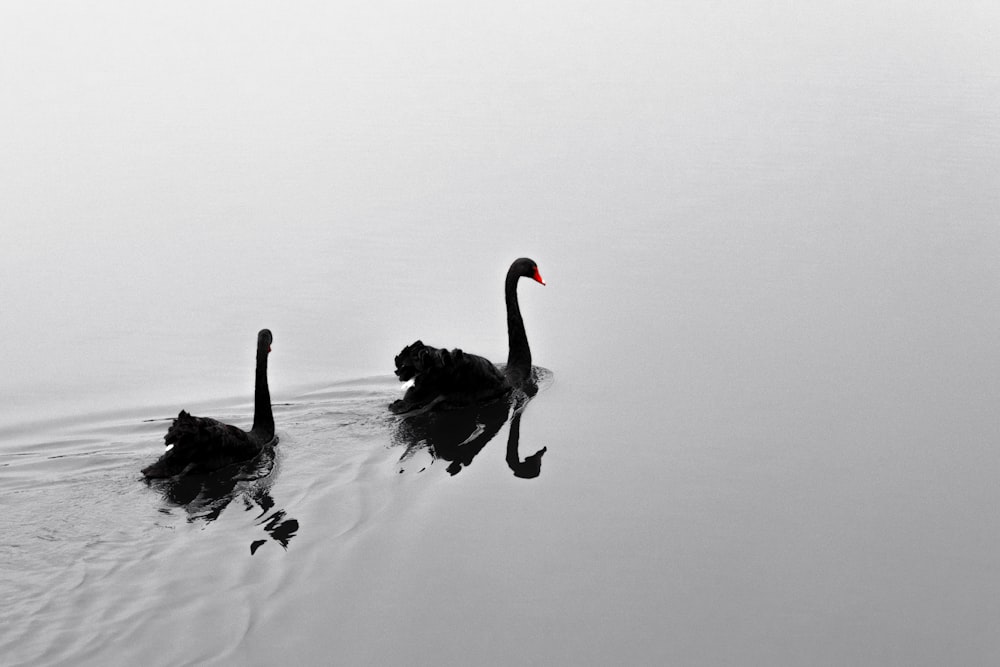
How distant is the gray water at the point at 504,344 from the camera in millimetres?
5359

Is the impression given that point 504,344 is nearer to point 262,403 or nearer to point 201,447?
point 262,403

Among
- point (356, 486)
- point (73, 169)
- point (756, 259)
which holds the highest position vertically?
point (73, 169)

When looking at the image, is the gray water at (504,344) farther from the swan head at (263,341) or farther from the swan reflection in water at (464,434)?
the swan head at (263,341)

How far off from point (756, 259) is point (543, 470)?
3864 millimetres

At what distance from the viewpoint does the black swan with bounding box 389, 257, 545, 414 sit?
7.48 metres

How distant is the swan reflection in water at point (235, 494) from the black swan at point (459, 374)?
1024 mm

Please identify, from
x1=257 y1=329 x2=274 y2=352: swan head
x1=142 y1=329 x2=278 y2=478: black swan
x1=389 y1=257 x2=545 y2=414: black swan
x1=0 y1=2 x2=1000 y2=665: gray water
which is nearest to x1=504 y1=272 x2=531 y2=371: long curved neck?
x1=389 y1=257 x2=545 y2=414: black swan

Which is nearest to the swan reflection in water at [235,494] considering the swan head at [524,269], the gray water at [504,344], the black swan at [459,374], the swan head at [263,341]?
the gray water at [504,344]

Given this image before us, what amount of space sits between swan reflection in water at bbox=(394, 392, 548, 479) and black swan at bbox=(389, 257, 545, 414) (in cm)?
7

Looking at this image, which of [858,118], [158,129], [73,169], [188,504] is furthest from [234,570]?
[858,118]

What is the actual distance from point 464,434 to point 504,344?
61.2 inches

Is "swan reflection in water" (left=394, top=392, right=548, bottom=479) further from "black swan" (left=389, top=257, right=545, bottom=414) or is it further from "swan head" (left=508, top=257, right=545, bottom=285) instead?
"swan head" (left=508, top=257, right=545, bottom=285)

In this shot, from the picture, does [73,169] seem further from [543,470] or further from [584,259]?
[543,470]

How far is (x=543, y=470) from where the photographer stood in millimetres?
6887
